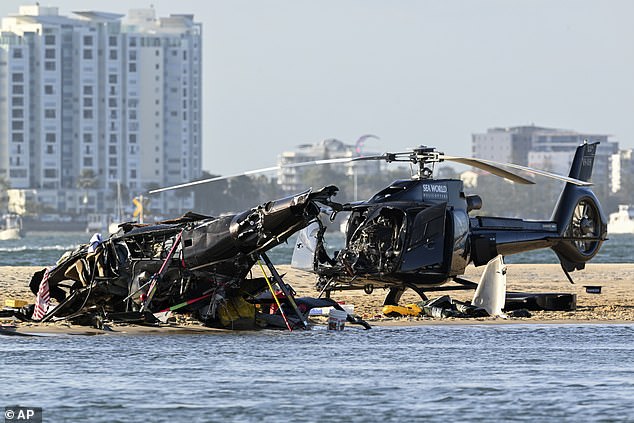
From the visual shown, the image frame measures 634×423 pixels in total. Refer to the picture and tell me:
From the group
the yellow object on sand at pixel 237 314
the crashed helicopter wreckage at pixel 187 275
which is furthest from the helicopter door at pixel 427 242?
the yellow object on sand at pixel 237 314

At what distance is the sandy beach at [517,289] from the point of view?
1139 inches

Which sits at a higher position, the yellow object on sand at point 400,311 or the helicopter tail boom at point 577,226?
the helicopter tail boom at point 577,226

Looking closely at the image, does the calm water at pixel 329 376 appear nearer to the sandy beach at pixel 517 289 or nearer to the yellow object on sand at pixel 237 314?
the yellow object on sand at pixel 237 314

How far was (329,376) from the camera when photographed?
21.2m

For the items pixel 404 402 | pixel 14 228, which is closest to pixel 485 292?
pixel 404 402

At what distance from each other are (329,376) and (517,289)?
924 inches

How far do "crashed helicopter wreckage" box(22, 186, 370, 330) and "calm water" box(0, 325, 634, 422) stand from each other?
59 cm

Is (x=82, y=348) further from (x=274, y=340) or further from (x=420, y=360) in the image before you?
(x=420, y=360)

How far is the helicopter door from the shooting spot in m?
27.1

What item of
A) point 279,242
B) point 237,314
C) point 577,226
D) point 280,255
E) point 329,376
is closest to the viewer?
point 329,376

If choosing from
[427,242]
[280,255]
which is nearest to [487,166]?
[427,242]

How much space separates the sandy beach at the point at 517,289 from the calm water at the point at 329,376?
5.96ft

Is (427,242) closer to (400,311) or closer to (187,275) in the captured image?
(400,311)

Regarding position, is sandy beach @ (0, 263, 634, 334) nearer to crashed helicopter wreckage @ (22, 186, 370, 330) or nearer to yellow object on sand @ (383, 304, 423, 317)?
yellow object on sand @ (383, 304, 423, 317)
